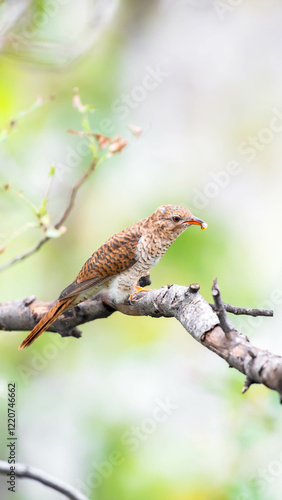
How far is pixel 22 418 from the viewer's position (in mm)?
3818

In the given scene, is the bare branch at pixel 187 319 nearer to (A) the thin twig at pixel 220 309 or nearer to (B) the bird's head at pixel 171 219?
(A) the thin twig at pixel 220 309

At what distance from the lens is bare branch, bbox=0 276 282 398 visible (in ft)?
4.15

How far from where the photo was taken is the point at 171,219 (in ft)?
8.61

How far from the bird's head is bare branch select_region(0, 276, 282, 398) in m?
0.30

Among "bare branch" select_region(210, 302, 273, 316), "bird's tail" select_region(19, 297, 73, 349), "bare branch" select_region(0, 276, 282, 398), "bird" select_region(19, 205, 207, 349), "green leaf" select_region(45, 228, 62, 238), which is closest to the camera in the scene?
"bare branch" select_region(0, 276, 282, 398)

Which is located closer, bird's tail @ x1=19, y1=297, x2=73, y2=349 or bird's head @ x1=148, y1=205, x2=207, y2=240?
bird's tail @ x1=19, y1=297, x2=73, y2=349

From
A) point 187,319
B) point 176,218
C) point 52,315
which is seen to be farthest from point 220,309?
point 176,218

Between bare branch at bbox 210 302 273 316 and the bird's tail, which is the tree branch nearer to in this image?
bare branch at bbox 210 302 273 316

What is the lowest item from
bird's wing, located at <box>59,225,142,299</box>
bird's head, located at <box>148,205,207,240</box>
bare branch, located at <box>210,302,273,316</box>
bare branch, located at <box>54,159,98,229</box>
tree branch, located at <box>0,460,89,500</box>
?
tree branch, located at <box>0,460,89,500</box>

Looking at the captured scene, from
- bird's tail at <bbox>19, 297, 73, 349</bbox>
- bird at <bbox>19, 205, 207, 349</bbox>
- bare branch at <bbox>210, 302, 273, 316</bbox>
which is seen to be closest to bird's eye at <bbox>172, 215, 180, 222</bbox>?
bird at <bbox>19, 205, 207, 349</bbox>

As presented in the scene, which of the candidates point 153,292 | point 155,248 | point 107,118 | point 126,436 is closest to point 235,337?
point 153,292

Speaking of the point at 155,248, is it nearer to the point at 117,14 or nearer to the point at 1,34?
the point at 1,34

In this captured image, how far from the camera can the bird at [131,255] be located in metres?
2.52

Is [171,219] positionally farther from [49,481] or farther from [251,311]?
[49,481]
